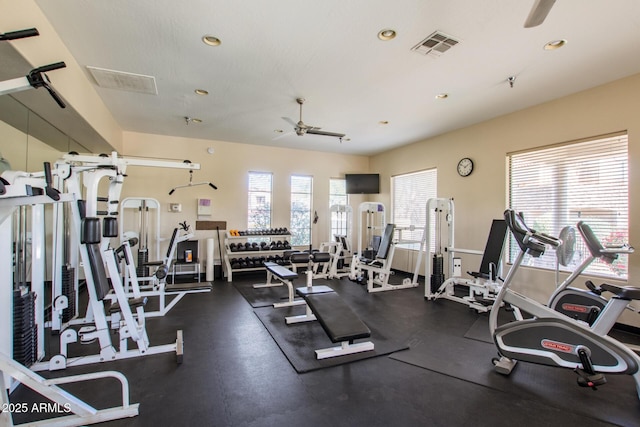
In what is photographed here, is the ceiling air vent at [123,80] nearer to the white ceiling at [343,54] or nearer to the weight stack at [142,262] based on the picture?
the white ceiling at [343,54]

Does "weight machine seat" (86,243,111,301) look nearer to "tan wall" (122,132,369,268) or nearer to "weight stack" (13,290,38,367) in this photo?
"weight stack" (13,290,38,367)

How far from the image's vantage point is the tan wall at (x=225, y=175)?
231 inches

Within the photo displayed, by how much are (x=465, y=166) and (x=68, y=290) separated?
5.93m

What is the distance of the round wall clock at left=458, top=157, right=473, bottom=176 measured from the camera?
16.8 ft

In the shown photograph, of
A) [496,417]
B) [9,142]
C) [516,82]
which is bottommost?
[496,417]

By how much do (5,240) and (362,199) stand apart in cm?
662

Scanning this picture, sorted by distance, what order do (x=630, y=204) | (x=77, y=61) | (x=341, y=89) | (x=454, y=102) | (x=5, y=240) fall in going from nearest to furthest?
1. (x=5, y=240)
2. (x=77, y=61)
3. (x=630, y=204)
4. (x=341, y=89)
5. (x=454, y=102)

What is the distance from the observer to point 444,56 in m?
2.93

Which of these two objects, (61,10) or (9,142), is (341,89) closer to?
(61,10)

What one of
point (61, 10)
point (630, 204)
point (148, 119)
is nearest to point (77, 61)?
point (61, 10)

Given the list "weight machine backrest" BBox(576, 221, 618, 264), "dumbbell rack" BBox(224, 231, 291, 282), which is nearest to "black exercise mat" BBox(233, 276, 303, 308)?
"dumbbell rack" BBox(224, 231, 291, 282)

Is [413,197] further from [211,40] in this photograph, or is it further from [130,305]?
[130,305]

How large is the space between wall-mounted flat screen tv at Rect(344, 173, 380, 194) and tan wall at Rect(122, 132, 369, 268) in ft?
1.05

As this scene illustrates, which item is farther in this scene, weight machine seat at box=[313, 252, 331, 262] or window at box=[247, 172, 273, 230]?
window at box=[247, 172, 273, 230]
